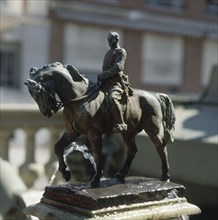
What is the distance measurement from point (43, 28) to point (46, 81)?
519 inches

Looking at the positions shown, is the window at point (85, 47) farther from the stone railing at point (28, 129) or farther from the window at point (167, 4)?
the stone railing at point (28, 129)

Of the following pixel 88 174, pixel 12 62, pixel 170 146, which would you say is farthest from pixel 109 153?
pixel 12 62

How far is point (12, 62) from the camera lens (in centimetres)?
1495

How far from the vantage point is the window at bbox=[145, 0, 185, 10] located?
57.6 ft

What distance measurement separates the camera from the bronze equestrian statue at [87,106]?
6.98 feet

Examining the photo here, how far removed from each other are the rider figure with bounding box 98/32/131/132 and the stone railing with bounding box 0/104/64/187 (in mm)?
2074

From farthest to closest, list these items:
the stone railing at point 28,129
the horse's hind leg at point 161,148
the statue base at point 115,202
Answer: the stone railing at point 28,129 < the horse's hind leg at point 161,148 < the statue base at point 115,202

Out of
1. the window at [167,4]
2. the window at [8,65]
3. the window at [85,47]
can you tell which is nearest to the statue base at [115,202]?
the window at [8,65]

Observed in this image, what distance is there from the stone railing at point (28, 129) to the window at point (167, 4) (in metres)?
13.6

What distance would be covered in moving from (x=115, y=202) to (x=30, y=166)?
241cm

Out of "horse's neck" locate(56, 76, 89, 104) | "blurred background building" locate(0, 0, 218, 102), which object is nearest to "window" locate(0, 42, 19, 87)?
"blurred background building" locate(0, 0, 218, 102)

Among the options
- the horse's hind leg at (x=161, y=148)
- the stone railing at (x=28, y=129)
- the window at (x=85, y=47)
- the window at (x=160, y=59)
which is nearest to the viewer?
the horse's hind leg at (x=161, y=148)

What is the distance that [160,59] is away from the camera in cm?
1728

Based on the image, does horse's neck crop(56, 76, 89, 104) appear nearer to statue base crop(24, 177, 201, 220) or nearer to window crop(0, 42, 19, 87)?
statue base crop(24, 177, 201, 220)
